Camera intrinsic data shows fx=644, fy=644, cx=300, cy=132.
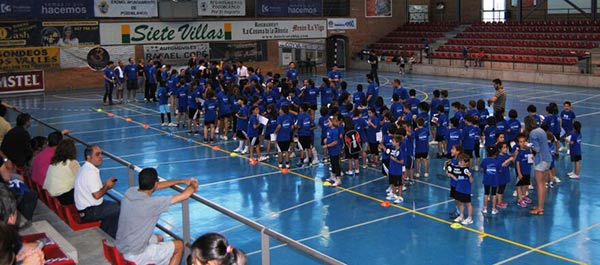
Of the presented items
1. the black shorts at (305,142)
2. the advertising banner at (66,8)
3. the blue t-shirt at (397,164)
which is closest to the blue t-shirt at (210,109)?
the black shorts at (305,142)

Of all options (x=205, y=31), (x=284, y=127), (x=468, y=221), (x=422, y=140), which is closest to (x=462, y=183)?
(x=468, y=221)

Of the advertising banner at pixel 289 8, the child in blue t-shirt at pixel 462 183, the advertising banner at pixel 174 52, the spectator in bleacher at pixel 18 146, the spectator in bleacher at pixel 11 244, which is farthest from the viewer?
the advertising banner at pixel 289 8

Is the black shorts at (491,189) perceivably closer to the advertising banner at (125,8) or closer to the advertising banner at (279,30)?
the advertising banner at (125,8)

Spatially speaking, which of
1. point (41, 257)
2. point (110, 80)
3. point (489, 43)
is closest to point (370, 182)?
point (41, 257)

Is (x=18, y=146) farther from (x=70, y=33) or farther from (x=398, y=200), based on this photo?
(x=70, y=33)

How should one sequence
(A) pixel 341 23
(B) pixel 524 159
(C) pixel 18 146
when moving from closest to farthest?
(C) pixel 18 146 → (B) pixel 524 159 → (A) pixel 341 23

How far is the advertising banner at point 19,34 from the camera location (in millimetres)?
32188

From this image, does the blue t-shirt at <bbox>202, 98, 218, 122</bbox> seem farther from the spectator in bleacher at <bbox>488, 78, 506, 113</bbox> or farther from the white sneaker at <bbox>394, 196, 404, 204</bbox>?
the spectator in bleacher at <bbox>488, 78, 506, 113</bbox>

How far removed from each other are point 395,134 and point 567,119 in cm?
558

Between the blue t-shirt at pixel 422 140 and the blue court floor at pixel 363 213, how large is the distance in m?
0.71

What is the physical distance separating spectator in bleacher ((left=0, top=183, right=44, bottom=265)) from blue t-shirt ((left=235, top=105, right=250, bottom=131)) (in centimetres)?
1078

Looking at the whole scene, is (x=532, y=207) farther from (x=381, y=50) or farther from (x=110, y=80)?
(x=381, y=50)

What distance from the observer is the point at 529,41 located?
38.8m

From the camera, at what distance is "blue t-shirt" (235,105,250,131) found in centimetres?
Result: 1731
